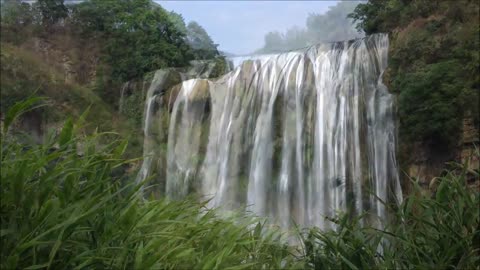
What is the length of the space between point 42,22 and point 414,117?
1667cm

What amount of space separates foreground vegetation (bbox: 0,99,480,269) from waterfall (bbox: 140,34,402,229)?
975cm

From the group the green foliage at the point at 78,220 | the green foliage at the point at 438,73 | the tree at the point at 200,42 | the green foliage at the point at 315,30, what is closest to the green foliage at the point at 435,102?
the green foliage at the point at 438,73

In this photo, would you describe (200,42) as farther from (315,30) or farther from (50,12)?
(315,30)

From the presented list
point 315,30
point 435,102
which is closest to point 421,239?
point 435,102

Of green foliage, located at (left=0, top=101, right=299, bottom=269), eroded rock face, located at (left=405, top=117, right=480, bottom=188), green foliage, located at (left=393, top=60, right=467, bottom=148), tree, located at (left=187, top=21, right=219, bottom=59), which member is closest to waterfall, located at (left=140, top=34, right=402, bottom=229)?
eroded rock face, located at (left=405, top=117, right=480, bottom=188)

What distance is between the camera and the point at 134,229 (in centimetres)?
183

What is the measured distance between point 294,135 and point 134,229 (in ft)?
39.9

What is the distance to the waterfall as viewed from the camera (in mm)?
12648

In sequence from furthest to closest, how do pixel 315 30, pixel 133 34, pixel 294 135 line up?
pixel 315 30, pixel 133 34, pixel 294 135

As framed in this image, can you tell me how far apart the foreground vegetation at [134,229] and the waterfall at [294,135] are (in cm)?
975

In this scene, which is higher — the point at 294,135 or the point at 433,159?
the point at 294,135

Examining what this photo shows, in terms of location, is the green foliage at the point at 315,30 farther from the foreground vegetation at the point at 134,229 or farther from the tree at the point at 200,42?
the foreground vegetation at the point at 134,229

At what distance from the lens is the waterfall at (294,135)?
12648mm

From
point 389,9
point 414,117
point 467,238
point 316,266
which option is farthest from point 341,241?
point 389,9
